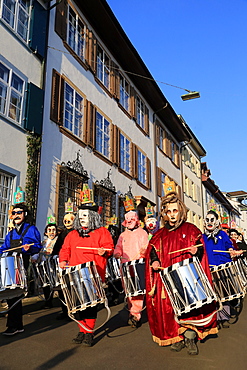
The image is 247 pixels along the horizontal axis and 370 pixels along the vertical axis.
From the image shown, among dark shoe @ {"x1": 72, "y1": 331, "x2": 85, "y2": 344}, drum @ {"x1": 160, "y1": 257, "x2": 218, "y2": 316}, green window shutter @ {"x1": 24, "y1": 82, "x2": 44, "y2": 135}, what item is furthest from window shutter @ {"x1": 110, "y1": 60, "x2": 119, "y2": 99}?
drum @ {"x1": 160, "y1": 257, "x2": 218, "y2": 316}

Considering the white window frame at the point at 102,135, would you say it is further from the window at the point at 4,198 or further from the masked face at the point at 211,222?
the masked face at the point at 211,222

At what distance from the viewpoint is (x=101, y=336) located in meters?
5.28

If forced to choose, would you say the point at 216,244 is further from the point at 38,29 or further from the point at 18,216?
the point at 38,29

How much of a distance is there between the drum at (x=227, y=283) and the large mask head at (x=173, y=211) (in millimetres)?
1536

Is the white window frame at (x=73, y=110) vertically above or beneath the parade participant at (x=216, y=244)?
above

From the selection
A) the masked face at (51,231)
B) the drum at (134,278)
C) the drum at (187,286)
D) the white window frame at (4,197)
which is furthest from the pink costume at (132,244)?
the white window frame at (4,197)

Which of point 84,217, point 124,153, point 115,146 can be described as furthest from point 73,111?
point 84,217

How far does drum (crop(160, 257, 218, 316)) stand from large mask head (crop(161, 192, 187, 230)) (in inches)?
27.5

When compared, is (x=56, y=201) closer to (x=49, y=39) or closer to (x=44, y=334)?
(x=49, y=39)

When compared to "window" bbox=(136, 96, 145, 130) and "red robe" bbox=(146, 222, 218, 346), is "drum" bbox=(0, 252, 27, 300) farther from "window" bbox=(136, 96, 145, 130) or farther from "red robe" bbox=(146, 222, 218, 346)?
"window" bbox=(136, 96, 145, 130)

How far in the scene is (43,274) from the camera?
6762 mm

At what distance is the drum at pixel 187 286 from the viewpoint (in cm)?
394

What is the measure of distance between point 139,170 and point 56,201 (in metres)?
8.26

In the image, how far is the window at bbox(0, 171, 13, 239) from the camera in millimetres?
9875
